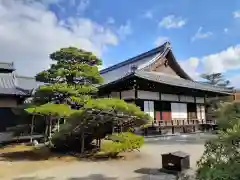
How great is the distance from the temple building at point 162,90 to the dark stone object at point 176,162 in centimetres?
874

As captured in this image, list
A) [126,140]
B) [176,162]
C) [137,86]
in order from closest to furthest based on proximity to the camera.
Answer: [176,162] < [126,140] < [137,86]

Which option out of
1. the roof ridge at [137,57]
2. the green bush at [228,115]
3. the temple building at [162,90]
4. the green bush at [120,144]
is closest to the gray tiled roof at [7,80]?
the temple building at [162,90]

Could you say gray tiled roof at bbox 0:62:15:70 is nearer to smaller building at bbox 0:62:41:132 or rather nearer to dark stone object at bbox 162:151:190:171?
smaller building at bbox 0:62:41:132

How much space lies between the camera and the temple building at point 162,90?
1847 centimetres

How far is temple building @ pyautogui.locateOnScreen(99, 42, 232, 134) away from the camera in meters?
18.5

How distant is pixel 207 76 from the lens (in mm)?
57312

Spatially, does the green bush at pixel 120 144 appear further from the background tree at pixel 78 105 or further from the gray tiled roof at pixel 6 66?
the gray tiled roof at pixel 6 66

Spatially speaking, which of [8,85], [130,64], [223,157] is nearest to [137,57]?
[130,64]

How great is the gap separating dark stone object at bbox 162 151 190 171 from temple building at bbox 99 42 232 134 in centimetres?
874

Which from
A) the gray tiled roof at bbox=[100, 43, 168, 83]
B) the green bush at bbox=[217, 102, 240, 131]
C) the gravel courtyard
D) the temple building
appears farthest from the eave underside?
the green bush at bbox=[217, 102, 240, 131]

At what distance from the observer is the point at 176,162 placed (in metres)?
7.94

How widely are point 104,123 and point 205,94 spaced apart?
1765 centimetres

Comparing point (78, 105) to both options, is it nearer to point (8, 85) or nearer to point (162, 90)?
point (8, 85)

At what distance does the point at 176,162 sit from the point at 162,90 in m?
13.1
